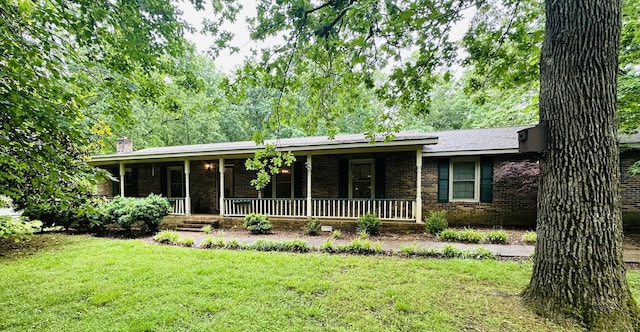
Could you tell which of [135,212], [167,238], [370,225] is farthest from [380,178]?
[135,212]

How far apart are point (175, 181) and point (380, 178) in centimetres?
947

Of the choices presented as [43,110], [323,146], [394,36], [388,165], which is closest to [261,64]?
[394,36]

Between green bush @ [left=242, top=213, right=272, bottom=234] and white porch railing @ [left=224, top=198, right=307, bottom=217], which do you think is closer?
green bush @ [left=242, top=213, right=272, bottom=234]

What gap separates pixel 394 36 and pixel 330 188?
23.7ft

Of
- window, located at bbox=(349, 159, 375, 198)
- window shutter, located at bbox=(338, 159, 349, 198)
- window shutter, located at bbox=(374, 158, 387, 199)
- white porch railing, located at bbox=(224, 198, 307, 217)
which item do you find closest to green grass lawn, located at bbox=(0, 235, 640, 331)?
white porch railing, located at bbox=(224, 198, 307, 217)

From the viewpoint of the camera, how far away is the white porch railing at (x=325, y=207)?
8820mm

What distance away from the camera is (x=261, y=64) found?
3.81m

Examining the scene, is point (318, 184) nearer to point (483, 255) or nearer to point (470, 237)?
point (470, 237)

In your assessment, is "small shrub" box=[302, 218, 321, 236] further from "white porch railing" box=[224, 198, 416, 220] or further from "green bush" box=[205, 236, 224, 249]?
"green bush" box=[205, 236, 224, 249]

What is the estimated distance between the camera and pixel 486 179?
372 inches

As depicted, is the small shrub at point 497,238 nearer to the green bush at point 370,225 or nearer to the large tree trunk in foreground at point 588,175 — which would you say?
the green bush at point 370,225

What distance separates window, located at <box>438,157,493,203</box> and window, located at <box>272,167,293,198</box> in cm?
576

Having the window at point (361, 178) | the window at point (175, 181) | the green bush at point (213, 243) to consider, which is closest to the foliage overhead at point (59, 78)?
the green bush at point (213, 243)

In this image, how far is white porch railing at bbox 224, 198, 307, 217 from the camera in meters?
9.67
